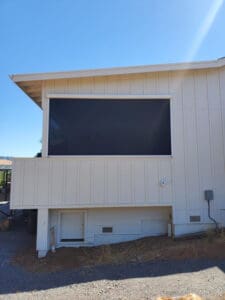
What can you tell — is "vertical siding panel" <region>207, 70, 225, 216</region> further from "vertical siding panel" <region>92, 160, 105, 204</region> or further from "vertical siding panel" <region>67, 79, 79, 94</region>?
"vertical siding panel" <region>67, 79, 79, 94</region>

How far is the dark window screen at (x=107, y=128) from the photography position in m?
5.53

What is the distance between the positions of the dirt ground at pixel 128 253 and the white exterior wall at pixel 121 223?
22cm

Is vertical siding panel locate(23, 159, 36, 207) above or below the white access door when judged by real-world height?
above

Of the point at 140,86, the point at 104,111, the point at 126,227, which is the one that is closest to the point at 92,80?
the point at 104,111

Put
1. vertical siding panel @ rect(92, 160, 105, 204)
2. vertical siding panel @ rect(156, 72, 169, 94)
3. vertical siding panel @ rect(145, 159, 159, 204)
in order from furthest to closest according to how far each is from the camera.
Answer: vertical siding panel @ rect(156, 72, 169, 94) → vertical siding panel @ rect(145, 159, 159, 204) → vertical siding panel @ rect(92, 160, 105, 204)

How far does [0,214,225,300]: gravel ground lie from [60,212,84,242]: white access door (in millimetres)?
1389

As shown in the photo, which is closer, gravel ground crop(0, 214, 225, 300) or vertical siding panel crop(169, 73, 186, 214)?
gravel ground crop(0, 214, 225, 300)

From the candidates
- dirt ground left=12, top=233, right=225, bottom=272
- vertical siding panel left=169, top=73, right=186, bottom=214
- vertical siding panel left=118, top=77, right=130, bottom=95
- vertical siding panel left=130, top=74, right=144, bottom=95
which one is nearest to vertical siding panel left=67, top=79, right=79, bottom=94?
vertical siding panel left=118, top=77, right=130, bottom=95

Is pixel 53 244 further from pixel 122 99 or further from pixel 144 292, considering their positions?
pixel 122 99

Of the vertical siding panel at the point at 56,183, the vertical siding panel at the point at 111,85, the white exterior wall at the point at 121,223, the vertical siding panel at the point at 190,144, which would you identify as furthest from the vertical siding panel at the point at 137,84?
the white exterior wall at the point at 121,223

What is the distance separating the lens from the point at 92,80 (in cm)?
574

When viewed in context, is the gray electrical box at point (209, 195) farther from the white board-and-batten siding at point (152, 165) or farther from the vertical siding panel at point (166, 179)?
the vertical siding panel at point (166, 179)

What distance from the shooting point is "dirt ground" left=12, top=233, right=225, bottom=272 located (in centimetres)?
446

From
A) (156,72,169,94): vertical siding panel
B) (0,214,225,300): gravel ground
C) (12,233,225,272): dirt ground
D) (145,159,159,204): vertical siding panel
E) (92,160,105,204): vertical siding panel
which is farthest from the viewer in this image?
(156,72,169,94): vertical siding panel
